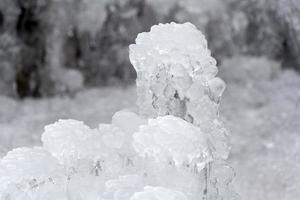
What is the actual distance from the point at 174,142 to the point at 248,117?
306cm

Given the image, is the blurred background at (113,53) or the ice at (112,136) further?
the blurred background at (113,53)

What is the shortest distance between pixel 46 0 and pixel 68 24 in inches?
10.6

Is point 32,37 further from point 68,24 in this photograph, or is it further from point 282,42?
point 282,42

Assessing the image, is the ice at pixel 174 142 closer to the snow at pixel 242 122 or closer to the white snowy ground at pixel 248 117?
the snow at pixel 242 122

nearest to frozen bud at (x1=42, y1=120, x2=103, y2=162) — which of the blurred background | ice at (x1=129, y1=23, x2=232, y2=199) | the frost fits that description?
ice at (x1=129, y1=23, x2=232, y2=199)

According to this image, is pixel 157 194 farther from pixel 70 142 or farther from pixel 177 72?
pixel 177 72

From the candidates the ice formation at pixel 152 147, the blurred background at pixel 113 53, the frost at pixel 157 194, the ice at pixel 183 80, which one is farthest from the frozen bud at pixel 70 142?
the blurred background at pixel 113 53

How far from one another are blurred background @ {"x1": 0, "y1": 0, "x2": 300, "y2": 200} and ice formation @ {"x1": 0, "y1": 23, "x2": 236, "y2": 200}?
2.64 m

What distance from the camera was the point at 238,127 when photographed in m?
4.90

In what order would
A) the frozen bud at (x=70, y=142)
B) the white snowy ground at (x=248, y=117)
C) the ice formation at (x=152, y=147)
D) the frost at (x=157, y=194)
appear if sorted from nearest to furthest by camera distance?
1. the frost at (x=157, y=194)
2. the ice formation at (x=152, y=147)
3. the frozen bud at (x=70, y=142)
4. the white snowy ground at (x=248, y=117)

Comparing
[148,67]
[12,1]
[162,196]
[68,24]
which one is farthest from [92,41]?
[162,196]

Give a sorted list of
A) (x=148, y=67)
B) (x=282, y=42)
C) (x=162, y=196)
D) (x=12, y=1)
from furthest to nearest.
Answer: (x=282, y=42)
(x=12, y=1)
(x=148, y=67)
(x=162, y=196)

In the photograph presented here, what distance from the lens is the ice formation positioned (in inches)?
82.7

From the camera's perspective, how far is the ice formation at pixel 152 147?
2.10m
